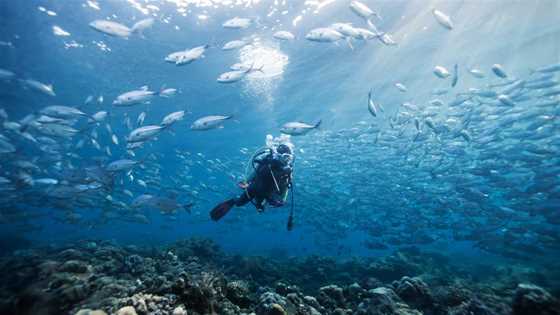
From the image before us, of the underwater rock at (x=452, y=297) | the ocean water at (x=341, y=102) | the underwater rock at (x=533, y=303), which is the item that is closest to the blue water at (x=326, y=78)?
the ocean water at (x=341, y=102)

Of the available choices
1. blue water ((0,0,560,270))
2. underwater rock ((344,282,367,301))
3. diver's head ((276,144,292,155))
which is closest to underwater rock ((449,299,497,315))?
underwater rock ((344,282,367,301))

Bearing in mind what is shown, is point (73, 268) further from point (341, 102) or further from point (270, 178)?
point (341, 102)

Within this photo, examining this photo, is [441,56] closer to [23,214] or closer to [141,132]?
[141,132]

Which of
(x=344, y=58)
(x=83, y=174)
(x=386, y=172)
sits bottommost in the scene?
(x=83, y=174)

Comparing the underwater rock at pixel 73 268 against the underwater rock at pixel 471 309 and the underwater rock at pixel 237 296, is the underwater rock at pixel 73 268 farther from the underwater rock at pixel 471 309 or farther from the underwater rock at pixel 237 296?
the underwater rock at pixel 471 309

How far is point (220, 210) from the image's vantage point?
597 cm

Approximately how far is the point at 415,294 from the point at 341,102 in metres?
27.4

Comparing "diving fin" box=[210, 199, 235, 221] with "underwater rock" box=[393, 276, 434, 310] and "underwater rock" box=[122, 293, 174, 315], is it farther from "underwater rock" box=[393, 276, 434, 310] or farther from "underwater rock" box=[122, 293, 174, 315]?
"underwater rock" box=[393, 276, 434, 310]

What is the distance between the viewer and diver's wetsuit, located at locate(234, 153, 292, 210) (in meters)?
5.16

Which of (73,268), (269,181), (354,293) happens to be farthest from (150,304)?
(354,293)

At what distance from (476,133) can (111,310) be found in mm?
16185

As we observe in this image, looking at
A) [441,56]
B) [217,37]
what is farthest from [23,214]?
[441,56]

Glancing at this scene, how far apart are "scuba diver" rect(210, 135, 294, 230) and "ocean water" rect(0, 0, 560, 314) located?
12.8 ft

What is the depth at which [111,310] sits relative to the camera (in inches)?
132
